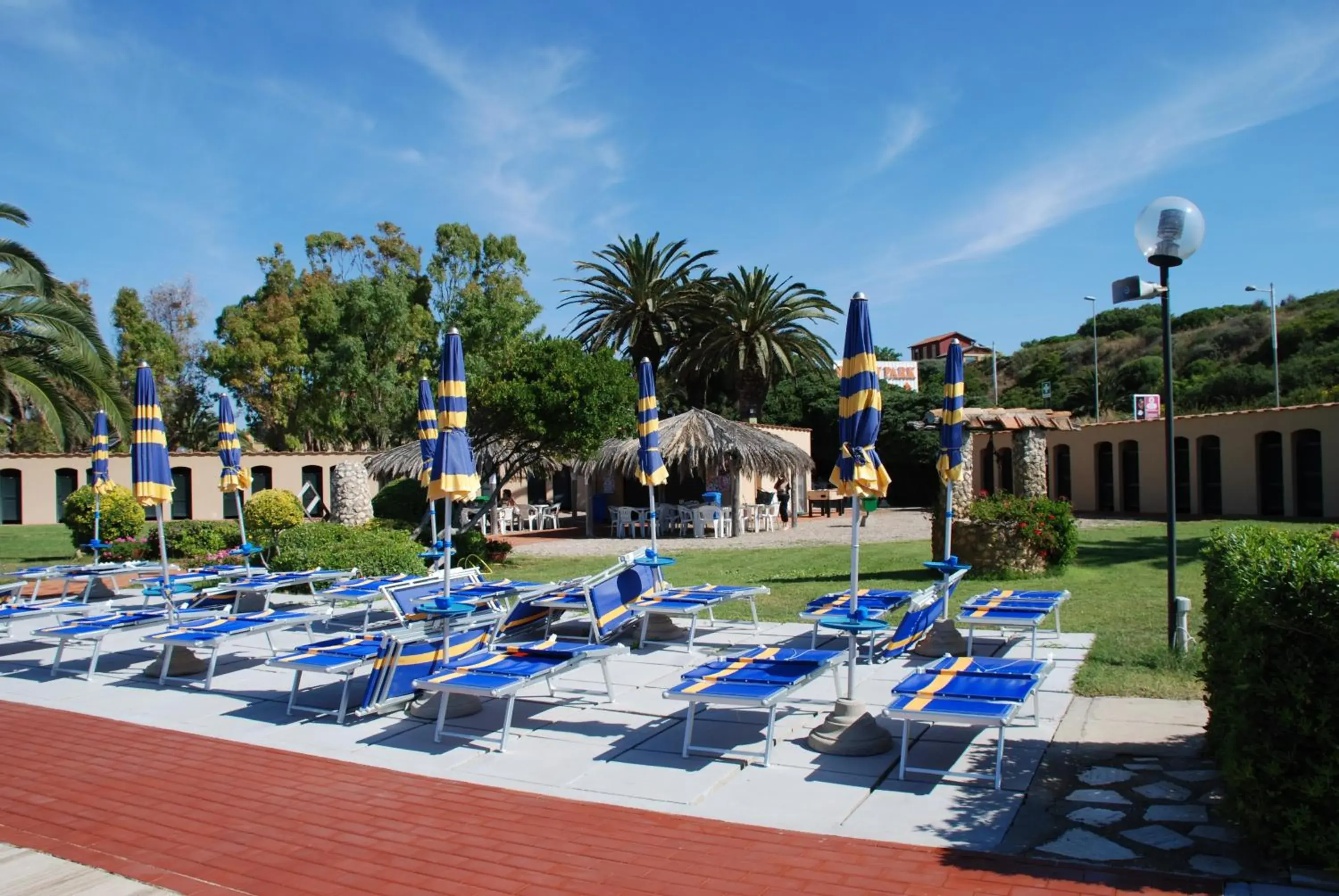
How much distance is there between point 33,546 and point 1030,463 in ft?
71.9

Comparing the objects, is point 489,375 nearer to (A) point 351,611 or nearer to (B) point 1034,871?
(A) point 351,611

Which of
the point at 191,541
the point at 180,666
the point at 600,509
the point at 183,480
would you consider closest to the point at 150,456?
the point at 180,666

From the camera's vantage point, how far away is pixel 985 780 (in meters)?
5.30

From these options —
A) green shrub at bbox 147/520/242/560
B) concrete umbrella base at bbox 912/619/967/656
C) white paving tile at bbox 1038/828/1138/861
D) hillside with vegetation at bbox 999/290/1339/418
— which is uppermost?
hillside with vegetation at bbox 999/290/1339/418

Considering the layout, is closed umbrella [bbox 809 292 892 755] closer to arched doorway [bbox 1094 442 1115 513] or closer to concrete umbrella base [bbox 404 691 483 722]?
concrete umbrella base [bbox 404 691 483 722]

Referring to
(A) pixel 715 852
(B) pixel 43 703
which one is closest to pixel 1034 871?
(A) pixel 715 852

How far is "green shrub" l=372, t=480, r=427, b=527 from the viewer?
68.8 feet

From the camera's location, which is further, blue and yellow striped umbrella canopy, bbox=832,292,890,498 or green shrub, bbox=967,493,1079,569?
green shrub, bbox=967,493,1079,569

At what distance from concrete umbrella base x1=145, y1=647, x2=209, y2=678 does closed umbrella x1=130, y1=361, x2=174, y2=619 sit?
1.80ft

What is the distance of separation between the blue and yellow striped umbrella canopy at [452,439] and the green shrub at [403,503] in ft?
43.9

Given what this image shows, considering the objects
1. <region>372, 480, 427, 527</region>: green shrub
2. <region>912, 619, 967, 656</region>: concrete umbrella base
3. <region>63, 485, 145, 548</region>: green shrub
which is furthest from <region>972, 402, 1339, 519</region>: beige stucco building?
<region>63, 485, 145, 548</region>: green shrub

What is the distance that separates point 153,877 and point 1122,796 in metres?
4.62

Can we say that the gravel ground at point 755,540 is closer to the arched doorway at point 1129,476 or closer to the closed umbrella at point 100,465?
the arched doorway at point 1129,476

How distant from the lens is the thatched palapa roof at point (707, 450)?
85.1 ft
